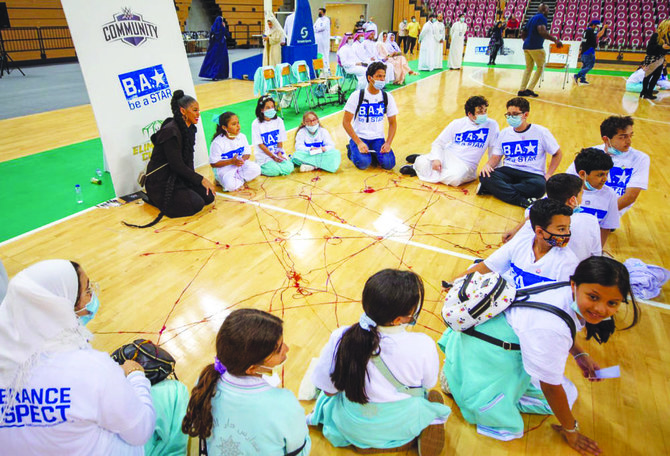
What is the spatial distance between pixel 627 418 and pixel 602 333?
0.61 metres

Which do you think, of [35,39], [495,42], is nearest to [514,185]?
[495,42]

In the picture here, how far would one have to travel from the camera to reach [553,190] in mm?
2504

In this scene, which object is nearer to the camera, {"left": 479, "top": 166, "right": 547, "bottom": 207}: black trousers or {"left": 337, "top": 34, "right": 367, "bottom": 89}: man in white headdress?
{"left": 479, "top": 166, "right": 547, "bottom": 207}: black trousers

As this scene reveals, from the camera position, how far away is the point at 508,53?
1411cm

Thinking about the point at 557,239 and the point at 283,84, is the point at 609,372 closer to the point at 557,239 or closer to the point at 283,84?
the point at 557,239

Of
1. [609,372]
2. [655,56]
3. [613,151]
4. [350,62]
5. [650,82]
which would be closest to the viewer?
[609,372]

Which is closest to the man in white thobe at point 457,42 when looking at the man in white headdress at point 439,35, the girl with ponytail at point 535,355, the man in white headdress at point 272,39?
the man in white headdress at point 439,35

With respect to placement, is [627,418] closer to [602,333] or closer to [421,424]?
[602,333]

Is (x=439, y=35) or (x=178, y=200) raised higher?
(x=439, y=35)

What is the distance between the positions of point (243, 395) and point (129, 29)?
4092mm

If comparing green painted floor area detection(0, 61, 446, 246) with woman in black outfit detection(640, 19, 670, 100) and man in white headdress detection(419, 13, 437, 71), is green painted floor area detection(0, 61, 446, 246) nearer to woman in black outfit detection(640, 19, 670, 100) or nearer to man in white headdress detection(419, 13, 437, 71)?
woman in black outfit detection(640, 19, 670, 100)

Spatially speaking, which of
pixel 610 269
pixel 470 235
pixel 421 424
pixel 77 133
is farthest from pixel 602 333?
pixel 77 133

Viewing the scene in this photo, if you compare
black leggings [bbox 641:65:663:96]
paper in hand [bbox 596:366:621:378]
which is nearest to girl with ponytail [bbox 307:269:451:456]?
paper in hand [bbox 596:366:621:378]

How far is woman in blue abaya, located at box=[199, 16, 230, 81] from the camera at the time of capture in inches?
414
